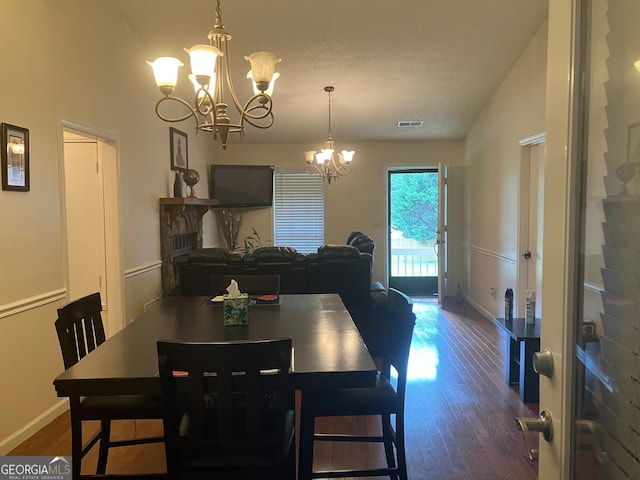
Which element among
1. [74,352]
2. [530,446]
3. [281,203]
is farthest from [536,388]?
[281,203]

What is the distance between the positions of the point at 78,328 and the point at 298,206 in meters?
5.29

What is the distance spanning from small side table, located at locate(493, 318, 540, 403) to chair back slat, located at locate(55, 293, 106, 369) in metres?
2.80

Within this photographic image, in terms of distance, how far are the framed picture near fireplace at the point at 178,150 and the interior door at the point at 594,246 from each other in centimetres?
479

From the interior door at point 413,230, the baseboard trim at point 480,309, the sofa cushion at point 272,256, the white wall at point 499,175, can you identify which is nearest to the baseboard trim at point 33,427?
the sofa cushion at point 272,256

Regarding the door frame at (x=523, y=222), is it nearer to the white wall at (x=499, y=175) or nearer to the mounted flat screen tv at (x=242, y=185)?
the white wall at (x=499, y=175)

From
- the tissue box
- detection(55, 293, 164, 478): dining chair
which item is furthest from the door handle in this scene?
detection(55, 293, 164, 478): dining chair

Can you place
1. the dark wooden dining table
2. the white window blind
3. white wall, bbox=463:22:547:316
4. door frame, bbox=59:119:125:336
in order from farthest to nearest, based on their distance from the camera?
1. the white window blind
2. white wall, bbox=463:22:547:316
3. door frame, bbox=59:119:125:336
4. the dark wooden dining table

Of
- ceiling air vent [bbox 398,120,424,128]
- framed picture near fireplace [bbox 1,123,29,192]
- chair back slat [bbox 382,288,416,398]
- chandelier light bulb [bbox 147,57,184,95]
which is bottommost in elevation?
chair back slat [bbox 382,288,416,398]

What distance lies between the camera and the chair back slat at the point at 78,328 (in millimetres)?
2045

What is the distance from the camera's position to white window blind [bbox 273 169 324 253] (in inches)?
287

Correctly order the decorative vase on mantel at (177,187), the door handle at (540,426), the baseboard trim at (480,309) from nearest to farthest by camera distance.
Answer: the door handle at (540,426) → the decorative vase on mantel at (177,187) → the baseboard trim at (480,309)

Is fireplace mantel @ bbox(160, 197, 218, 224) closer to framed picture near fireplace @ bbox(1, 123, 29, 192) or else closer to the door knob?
framed picture near fireplace @ bbox(1, 123, 29, 192)

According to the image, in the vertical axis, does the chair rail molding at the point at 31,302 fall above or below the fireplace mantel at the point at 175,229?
below

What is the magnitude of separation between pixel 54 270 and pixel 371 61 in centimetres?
365
